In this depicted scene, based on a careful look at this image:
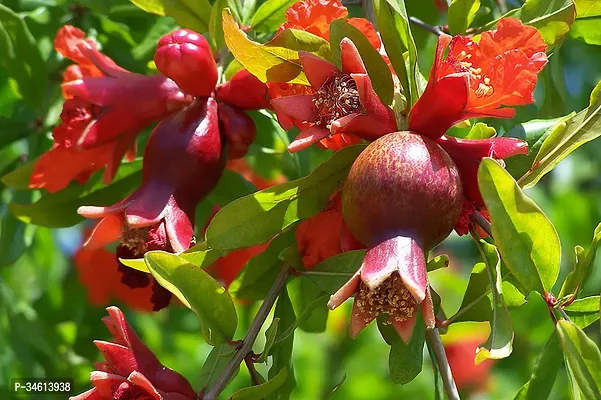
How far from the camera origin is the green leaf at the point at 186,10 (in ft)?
4.66

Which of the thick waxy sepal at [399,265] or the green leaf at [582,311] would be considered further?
the green leaf at [582,311]

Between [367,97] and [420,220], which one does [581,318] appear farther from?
[367,97]

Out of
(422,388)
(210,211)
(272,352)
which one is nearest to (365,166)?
(272,352)

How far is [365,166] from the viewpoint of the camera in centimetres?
102

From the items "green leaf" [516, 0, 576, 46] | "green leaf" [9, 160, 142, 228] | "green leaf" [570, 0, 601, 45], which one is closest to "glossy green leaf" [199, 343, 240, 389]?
"green leaf" [9, 160, 142, 228]

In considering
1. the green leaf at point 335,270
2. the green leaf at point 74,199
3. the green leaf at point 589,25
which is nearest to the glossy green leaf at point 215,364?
the green leaf at point 335,270

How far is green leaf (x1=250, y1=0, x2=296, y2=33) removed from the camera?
1388 millimetres

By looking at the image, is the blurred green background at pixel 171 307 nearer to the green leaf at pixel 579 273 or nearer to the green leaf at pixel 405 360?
the green leaf at pixel 405 360

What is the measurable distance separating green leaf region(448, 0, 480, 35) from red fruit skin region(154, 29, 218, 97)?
35 centimetres

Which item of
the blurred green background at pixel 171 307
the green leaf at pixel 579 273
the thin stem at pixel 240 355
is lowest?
the blurred green background at pixel 171 307

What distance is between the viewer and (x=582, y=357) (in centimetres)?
95

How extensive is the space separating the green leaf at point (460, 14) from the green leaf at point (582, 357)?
0.52 m

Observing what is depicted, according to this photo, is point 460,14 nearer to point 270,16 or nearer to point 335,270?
point 270,16

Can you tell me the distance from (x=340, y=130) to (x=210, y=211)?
63cm
